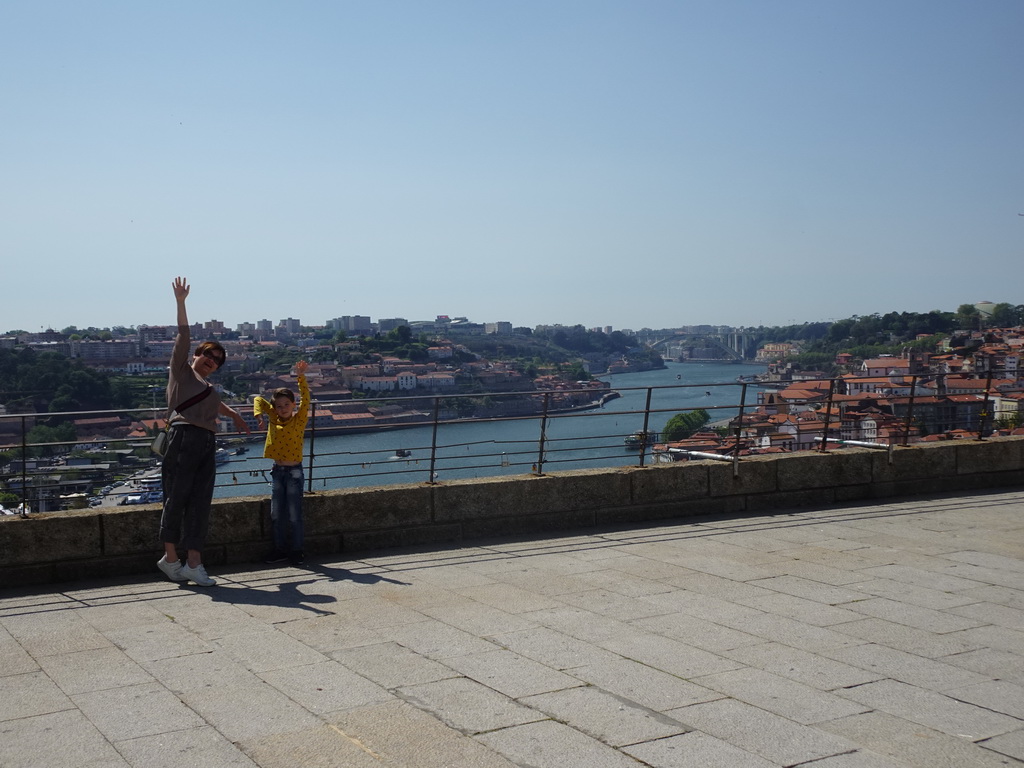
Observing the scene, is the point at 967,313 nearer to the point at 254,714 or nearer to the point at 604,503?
the point at 604,503

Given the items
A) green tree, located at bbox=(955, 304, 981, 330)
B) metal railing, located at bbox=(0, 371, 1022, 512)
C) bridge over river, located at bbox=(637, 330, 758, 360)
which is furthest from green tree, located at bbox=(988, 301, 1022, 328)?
metal railing, located at bbox=(0, 371, 1022, 512)

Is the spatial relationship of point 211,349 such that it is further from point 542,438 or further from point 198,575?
point 542,438

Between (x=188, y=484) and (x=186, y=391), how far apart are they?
62 cm

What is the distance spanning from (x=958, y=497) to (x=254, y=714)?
27.4 ft

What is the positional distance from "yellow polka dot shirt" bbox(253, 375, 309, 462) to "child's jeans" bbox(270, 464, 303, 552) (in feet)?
0.33

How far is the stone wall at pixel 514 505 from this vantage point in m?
7.03

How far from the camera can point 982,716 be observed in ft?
14.2

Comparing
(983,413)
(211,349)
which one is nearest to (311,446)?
(211,349)

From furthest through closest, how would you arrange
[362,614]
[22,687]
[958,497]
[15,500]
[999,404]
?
1. [999,404]
2. [958,497]
3. [15,500]
4. [362,614]
5. [22,687]

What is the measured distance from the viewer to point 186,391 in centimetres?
666

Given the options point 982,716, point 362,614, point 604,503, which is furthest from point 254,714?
point 604,503

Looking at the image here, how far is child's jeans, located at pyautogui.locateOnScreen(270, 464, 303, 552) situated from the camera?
7387 mm

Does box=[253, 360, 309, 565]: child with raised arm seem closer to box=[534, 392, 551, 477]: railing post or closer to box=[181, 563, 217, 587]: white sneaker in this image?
box=[181, 563, 217, 587]: white sneaker

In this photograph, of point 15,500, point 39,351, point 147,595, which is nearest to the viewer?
point 147,595
